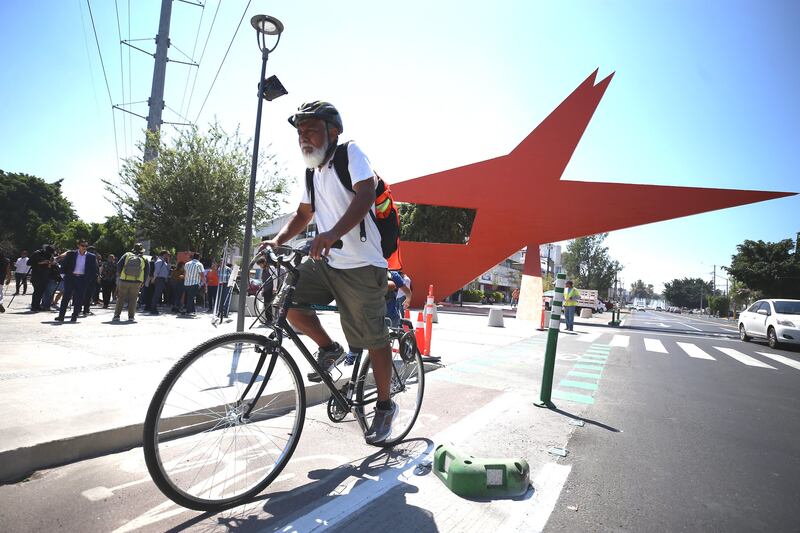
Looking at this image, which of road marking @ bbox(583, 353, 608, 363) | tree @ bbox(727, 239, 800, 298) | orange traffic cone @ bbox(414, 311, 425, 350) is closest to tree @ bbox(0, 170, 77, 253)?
orange traffic cone @ bbox(414, 311, 425, 350)

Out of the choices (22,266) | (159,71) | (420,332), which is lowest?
(420,332)

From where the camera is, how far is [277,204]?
23422 mm

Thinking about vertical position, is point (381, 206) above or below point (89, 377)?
above

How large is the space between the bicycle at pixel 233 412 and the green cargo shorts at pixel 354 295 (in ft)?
0.31

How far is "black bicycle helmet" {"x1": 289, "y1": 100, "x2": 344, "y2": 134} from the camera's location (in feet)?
8.32

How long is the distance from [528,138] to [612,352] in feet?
34.9

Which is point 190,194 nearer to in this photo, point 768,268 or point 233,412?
point 233,412

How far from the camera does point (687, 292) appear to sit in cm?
12962

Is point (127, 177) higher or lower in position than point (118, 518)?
higher

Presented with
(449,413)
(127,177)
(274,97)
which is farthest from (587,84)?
(127,177)

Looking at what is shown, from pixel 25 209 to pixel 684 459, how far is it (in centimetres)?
6437

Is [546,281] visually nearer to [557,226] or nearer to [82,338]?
[557,226]

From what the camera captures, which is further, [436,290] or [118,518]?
[436,290]

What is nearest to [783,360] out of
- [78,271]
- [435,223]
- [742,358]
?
[742,358]
